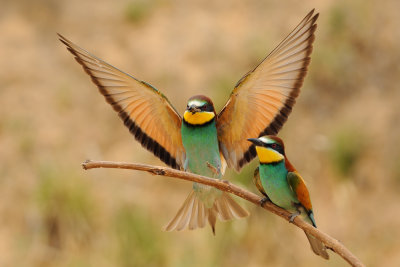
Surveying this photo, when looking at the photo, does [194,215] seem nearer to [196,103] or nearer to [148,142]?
[148,142]

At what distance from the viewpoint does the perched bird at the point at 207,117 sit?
1.52 metres

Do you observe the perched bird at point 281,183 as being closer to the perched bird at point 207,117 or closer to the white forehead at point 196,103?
the perched bird at point 207,117

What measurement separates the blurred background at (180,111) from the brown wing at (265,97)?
2.03 m

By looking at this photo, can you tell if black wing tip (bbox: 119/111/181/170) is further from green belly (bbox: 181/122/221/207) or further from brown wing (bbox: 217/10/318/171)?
brown wing (bbox: 217/10/318/171)

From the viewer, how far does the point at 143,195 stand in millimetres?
4684

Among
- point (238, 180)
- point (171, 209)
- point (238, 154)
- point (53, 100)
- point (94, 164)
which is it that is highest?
point (94, 164)

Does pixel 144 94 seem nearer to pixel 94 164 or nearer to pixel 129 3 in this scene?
pixel 94 164

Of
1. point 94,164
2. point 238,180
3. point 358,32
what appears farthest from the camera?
point 358,32

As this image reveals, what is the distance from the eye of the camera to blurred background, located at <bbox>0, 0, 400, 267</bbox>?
4.10 meters

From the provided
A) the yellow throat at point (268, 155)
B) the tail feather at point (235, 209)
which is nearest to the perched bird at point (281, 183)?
the yellow throat at point (268, 155)

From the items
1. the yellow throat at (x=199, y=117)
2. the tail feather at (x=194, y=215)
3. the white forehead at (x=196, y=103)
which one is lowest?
the tail feather at (x=194, y=215)

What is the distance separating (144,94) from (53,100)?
3798mm

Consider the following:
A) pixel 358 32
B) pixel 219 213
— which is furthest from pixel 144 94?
pixel 358 32

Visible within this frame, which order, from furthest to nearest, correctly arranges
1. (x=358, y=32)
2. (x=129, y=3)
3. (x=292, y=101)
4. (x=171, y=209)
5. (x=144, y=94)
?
(x=129, y=3), (x=358, y=32), (x=171, y=209), (x=144, y=94), (x=292, y=101)
